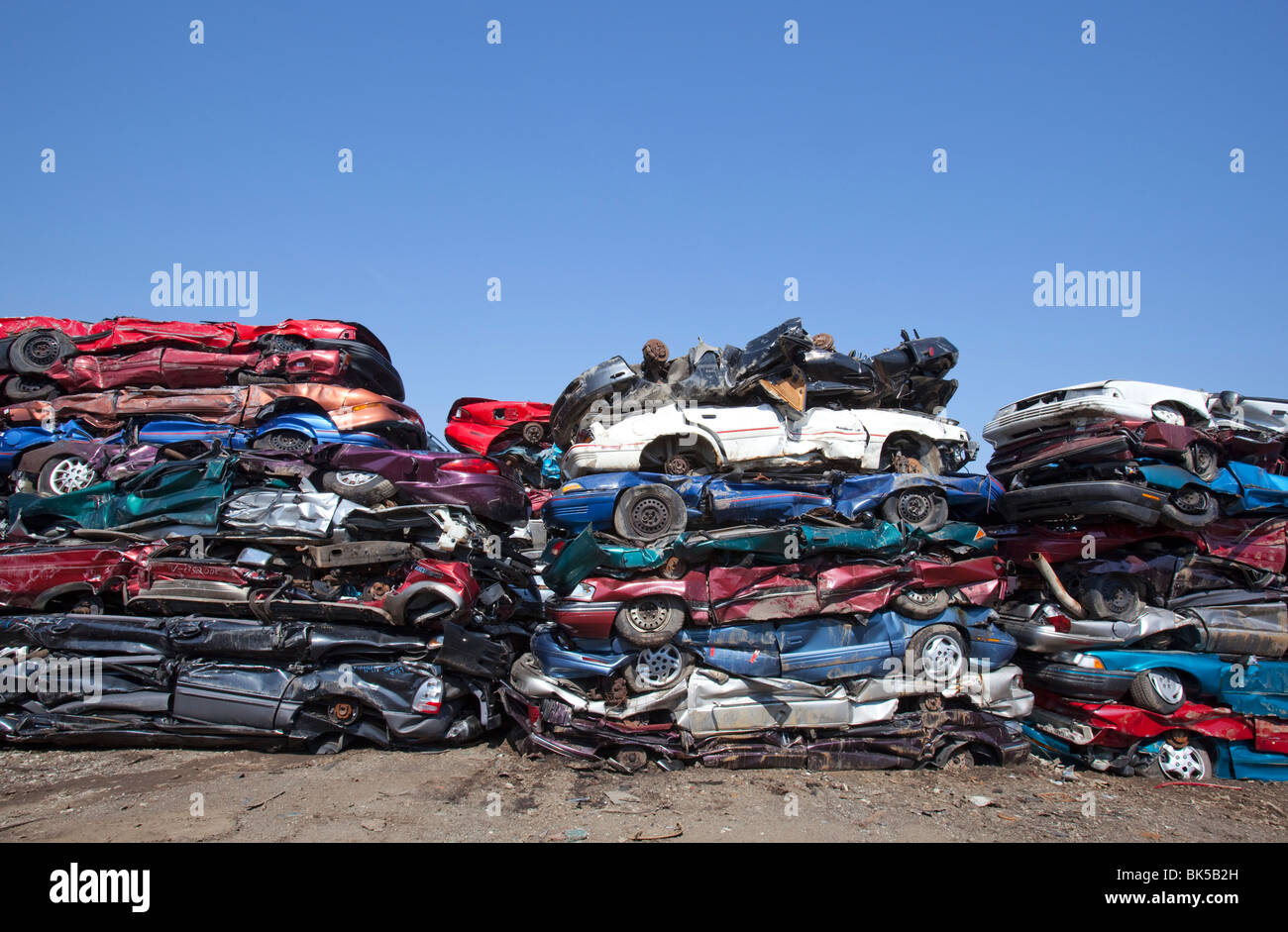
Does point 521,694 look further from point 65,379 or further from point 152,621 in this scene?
point 65,379

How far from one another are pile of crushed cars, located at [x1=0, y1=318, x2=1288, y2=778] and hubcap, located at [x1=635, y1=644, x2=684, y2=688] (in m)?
0.02

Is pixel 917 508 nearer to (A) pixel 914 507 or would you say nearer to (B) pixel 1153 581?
(A) pixel 914 507

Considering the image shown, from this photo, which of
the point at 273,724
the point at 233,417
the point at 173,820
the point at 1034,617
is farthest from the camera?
the point at 233,417

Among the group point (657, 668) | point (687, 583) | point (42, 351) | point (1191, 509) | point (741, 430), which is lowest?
point (657, 668)

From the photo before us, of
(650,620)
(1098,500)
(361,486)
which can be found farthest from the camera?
(361,486)

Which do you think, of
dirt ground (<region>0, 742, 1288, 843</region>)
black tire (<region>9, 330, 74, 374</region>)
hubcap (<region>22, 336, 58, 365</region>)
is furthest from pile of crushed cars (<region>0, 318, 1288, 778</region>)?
hubcap (<region>22, 336, 58, 365</region>)

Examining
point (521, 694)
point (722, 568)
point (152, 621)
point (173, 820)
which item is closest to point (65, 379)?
point (152, 621)

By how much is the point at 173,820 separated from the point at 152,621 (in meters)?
2.62

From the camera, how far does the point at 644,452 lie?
8.38 meters

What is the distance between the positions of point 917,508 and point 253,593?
22.7 ft

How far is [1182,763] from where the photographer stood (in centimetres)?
771

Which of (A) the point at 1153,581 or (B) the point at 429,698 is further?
(A) the point at 1153,581

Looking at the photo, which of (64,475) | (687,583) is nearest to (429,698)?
(687,583)

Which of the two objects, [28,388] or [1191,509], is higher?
[28,388]
